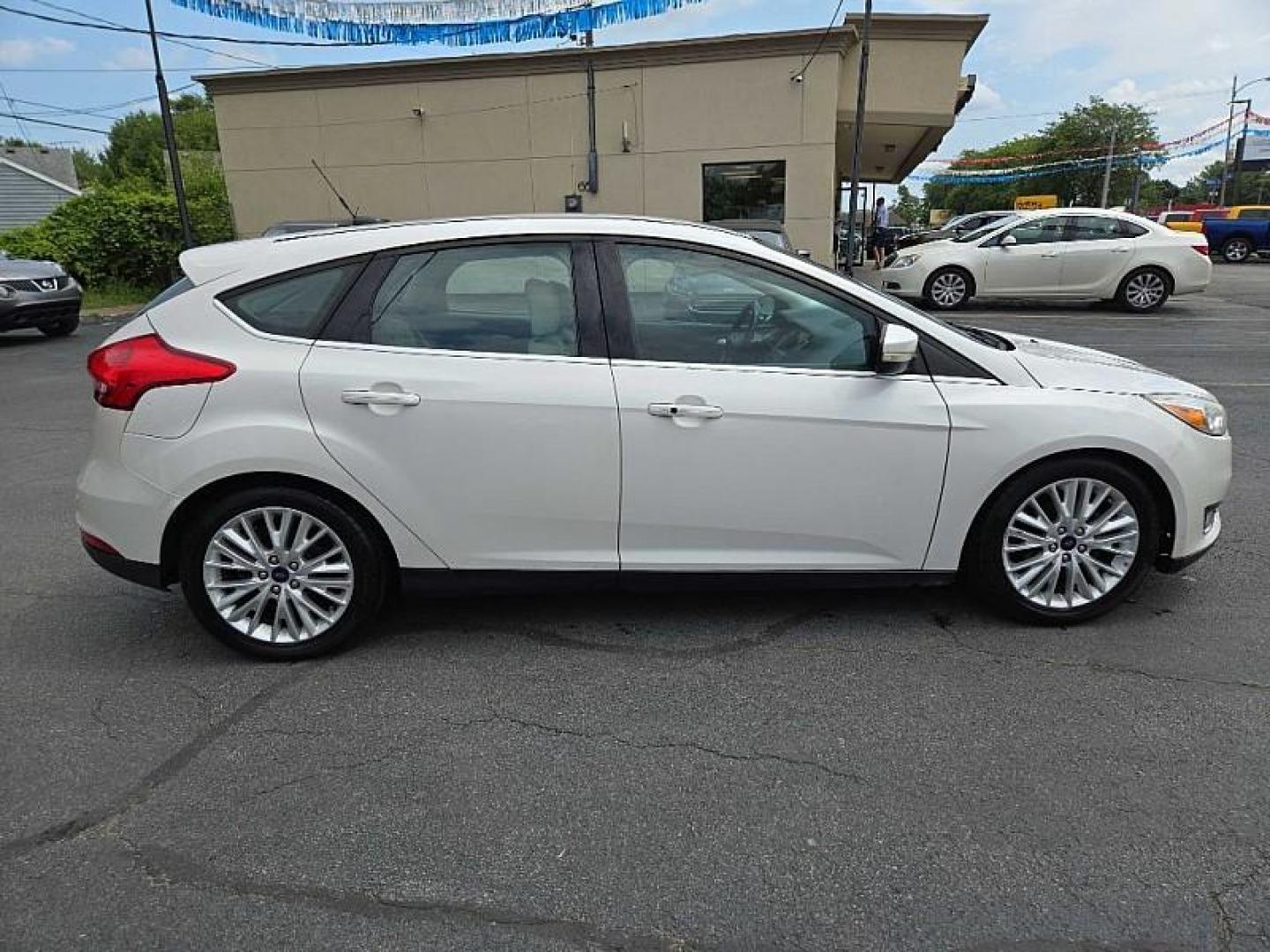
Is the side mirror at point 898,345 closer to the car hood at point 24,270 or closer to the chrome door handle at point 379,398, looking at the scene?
the chrome door handle at point 379,398

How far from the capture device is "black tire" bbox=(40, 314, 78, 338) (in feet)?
43.0

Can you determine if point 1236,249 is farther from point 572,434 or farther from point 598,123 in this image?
point 572,434

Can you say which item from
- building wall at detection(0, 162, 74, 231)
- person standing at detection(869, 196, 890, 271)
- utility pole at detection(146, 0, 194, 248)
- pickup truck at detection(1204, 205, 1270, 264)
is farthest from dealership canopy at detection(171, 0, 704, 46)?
building wall at detection(0, 162, 74, 231)

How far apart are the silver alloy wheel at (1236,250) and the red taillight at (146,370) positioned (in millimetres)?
36348

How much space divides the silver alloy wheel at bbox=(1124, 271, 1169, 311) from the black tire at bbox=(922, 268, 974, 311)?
2509 millimetres

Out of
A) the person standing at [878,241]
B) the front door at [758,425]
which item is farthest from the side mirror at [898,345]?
the person standing at [878,241]

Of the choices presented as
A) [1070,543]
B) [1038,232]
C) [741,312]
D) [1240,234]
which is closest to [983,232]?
[1038,232]

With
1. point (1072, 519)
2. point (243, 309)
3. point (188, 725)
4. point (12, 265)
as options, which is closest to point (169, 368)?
point (243, 309)

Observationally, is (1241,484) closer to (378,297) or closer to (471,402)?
(471,402)

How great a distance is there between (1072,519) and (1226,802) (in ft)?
3.98

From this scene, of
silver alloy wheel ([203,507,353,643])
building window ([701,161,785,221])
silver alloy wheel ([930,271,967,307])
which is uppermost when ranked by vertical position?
building window ([701,161,785,221])

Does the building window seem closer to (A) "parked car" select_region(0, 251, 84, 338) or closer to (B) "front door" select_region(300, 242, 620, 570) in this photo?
(A) "parked car" select_region(0, 251, 84, 338)

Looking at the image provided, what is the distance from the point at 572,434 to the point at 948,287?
13205 millimetres

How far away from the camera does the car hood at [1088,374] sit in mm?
3412
